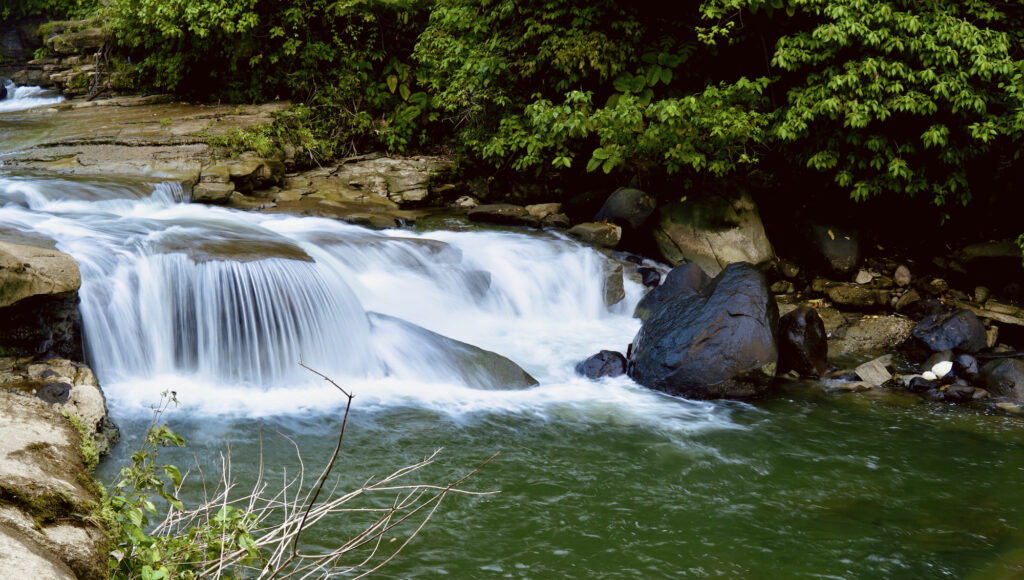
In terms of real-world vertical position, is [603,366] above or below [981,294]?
below

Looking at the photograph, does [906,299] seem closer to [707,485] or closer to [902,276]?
[902,276]

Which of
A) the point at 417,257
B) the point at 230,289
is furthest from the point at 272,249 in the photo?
the point at 417,257

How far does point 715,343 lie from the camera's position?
813cm

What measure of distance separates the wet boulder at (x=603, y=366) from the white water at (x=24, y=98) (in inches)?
540

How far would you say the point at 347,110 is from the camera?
1555cm

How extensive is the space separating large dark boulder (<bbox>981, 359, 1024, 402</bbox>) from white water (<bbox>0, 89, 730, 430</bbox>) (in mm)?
3084

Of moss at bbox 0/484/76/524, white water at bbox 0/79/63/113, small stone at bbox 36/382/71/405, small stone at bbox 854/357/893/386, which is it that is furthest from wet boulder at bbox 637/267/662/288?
white water at bbox 0/79/63/113

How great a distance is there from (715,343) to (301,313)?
4.51m

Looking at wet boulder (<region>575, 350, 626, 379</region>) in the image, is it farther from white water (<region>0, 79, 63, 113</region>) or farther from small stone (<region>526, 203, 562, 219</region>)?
white water (<region>0, 79, 63, 113</region>)

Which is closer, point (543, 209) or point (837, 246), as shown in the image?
point (837, 246)

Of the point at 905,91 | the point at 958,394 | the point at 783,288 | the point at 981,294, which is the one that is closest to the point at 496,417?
the point at 958,394

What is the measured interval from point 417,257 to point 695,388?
447 cm

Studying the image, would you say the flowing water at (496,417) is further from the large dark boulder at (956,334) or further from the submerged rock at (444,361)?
the large dark boulder at (956,334)

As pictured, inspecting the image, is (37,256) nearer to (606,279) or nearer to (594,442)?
(594,442)
